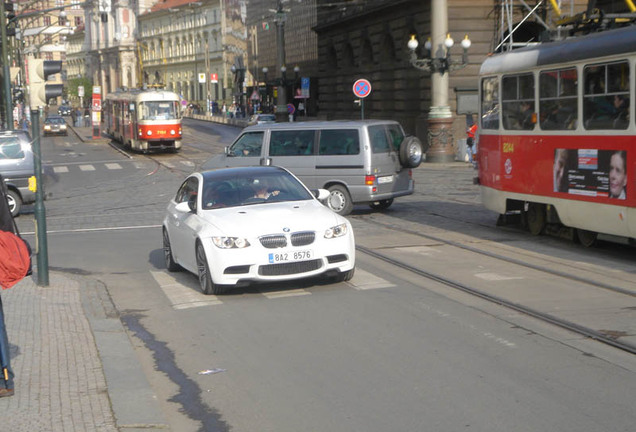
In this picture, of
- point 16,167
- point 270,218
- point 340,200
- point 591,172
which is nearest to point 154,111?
point 16,167

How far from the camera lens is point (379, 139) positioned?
63.5ft

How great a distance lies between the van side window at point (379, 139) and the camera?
1917 centimetres

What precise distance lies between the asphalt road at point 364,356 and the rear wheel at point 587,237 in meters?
0.17

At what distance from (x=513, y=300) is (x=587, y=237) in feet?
15.4

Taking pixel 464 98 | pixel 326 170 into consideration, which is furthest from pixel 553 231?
pixel 464 98

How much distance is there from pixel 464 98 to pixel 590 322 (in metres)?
34.2

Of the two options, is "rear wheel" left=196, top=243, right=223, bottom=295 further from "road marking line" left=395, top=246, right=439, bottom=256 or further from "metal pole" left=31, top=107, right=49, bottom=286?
"road marking line" left=395, top=246, right=439, bottom=256

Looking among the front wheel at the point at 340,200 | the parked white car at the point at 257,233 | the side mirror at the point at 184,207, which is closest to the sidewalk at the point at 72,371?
the parked white car at the point at 257,233

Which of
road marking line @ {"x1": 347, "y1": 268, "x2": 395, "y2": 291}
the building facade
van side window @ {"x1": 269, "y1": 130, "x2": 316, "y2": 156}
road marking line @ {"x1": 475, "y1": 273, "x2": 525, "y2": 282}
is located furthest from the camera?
the building facade

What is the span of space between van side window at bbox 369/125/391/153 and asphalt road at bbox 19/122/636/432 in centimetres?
500

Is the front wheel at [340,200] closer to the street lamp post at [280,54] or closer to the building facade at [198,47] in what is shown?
the street lamp post at [280,54]

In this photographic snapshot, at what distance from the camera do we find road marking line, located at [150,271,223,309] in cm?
1045

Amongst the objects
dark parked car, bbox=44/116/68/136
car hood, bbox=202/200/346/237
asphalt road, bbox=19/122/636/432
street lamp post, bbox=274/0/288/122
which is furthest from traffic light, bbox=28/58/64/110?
dark parked car, bbox=44/116/68/136

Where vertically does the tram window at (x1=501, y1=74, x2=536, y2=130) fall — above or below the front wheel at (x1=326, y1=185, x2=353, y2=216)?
above
